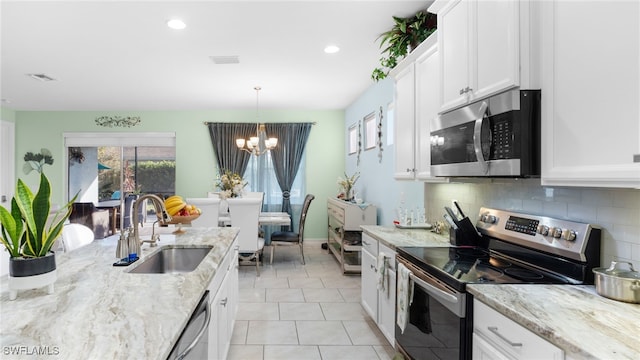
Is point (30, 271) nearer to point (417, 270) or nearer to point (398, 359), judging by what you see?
point (417, 270)

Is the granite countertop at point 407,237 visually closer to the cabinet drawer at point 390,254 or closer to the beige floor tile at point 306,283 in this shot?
the cabinet drawer at point 390,254

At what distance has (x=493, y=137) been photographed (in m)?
1.73

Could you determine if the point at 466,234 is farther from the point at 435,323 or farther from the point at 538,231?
the point at 435,323

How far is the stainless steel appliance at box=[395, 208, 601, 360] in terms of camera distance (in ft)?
5.02

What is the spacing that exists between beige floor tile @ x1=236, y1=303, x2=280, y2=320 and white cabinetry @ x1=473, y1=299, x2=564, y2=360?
7.39 feet

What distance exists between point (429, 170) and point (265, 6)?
1.79 m

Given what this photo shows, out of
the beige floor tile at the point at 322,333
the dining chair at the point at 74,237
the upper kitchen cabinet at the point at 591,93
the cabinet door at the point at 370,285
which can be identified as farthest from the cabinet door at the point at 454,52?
the dining chair at the point at 74,237

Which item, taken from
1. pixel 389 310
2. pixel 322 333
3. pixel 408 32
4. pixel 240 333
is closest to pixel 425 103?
pixel 408 32

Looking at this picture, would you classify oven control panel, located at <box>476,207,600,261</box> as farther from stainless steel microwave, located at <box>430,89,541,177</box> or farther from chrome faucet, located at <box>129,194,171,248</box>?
chrome faucet, located at <box>129,194,171,248</box>

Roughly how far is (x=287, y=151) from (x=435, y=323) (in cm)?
539

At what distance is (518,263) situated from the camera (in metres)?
1.86

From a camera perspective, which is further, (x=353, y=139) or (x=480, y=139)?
(x=353, y=139)

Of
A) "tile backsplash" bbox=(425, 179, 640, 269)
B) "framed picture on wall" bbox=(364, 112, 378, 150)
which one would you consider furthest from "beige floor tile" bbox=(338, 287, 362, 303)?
Result: "framed picture on wall" bbox=(364, 112, 378, 150)

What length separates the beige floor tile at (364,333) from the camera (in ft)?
9.50
